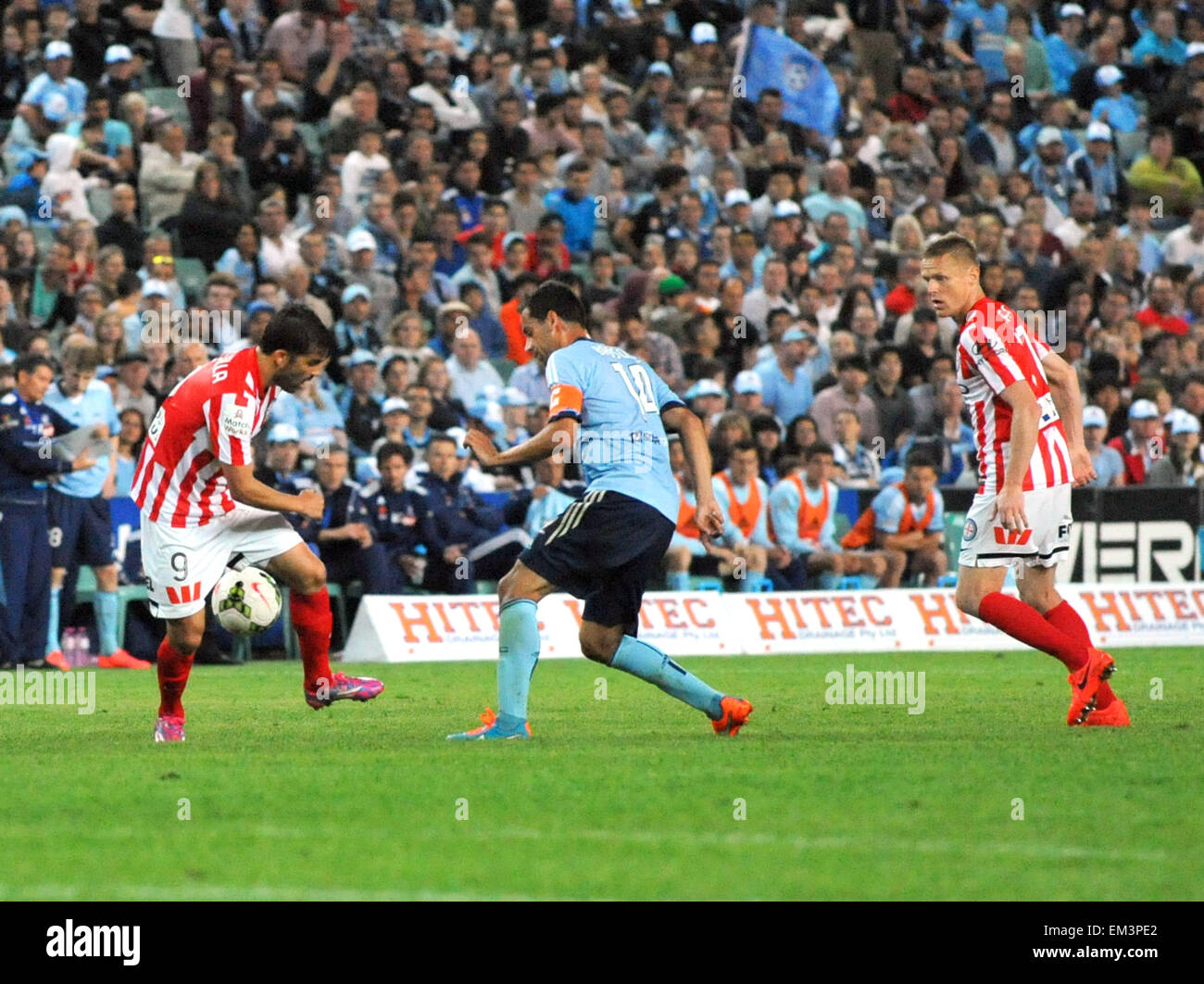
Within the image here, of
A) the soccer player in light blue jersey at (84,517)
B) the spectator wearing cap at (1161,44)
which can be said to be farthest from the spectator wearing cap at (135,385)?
the spectator wearing cap at (1161,44)

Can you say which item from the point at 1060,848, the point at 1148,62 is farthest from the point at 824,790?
the point at 1148,62

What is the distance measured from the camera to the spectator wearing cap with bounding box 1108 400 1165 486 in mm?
21500

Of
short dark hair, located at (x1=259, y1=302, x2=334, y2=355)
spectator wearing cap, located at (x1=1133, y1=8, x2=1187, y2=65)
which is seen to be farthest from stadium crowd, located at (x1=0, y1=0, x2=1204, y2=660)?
short dark hair, located at (x1=259, y1=302, x2=334, y2=355)

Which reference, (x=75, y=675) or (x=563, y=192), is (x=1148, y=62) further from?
(x=75, y=675)

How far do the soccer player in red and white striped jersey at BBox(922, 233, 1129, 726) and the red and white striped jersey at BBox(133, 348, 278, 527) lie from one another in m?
3.54

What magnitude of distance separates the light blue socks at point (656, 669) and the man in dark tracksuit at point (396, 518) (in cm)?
857

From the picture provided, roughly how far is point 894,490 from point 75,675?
26.1 ft

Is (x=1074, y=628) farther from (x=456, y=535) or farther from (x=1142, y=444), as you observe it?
(x=1142, y=444)

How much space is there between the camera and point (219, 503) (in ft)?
35.2

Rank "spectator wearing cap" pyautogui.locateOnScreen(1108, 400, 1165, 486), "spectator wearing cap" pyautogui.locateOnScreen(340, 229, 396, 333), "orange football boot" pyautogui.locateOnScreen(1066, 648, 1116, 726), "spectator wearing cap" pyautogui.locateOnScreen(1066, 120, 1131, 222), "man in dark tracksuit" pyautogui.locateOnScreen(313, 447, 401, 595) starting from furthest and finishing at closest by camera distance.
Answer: "spectator wearing cap" pyautogui.locateOnScreen(1066, 120, 1131, 222) < "spectator wearing cap" pyautogui.locateOnScreen(1108, 400, 1165, 486) < "spectator wearing cap" pyautogui.locateOnScreen(340, 229, 396, 333) < "man in dark tracksuit" pyautogui.locateOnScreen(313, 447, 401, 595) < "orange football boot" pyautogui.locateOnScreen(1066, 648, 1116, 726)

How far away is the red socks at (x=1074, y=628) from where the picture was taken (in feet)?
35.8

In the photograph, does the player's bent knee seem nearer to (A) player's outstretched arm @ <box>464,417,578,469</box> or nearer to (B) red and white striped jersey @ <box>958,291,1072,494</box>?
(A) player's outstretched arm @ <box>464,417,578,469</box>

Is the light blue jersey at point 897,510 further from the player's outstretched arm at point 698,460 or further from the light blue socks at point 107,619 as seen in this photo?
the player's outstretched arm at point 698,460
